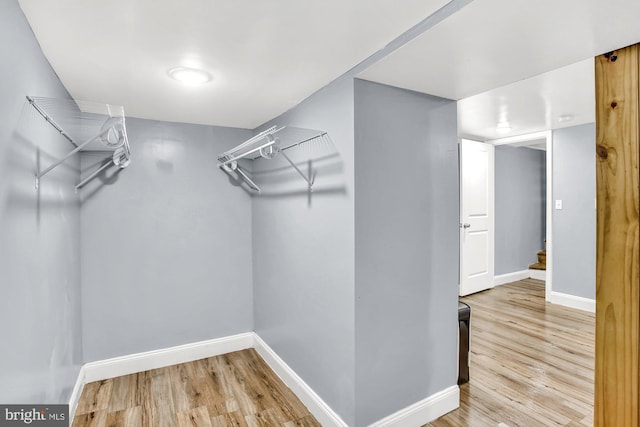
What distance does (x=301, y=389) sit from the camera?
7.53ft

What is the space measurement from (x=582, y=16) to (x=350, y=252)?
1339 mm

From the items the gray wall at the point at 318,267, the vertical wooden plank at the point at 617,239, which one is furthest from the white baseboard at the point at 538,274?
the gray wall at the point at 318,267

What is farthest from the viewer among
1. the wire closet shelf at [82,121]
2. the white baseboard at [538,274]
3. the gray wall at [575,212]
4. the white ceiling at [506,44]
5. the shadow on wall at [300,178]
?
the white baseboard at [538,274]

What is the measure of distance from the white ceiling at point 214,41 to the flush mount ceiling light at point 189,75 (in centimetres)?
5

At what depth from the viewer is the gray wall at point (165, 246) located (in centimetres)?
263

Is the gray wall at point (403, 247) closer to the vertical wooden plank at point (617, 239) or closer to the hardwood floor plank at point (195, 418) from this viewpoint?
the vertical wooden plank at point (617, 239)

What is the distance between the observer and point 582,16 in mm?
1164

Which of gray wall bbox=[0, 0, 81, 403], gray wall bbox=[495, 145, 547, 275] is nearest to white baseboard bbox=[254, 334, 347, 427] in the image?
gray wall bbox=[0, 0, 81, 403]

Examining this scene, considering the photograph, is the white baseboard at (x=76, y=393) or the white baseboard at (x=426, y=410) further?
the white baseboard at (x=76, y=393)

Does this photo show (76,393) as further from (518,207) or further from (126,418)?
(518,207)

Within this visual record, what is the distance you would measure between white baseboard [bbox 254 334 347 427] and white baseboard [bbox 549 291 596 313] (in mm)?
3714

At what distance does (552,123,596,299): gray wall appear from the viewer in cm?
402

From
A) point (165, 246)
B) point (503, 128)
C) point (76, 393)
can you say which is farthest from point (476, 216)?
point (76, 393)

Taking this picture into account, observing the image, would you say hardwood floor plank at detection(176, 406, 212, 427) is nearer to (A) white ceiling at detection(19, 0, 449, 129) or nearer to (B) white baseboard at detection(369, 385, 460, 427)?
(B) white baseboard at detection(369, 385, 460, 427)
